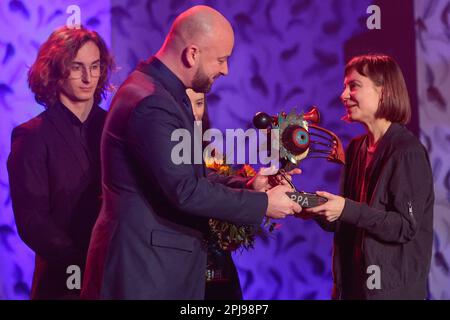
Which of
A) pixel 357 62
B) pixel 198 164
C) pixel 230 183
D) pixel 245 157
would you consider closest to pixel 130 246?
pixel 198 164

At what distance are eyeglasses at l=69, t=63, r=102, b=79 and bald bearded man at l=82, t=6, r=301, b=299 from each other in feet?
2.40

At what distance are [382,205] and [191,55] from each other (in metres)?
0.94

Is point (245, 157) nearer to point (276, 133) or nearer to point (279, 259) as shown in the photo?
point (279, 259)

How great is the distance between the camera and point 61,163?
8.89 ft

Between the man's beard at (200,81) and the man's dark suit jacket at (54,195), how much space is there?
756 millimetres

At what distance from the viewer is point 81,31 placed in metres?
2.91

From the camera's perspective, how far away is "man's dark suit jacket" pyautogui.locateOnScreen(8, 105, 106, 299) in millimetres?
2678

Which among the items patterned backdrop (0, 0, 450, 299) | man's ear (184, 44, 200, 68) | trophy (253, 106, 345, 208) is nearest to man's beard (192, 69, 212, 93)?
man's ear (184, 44, 200, 68)

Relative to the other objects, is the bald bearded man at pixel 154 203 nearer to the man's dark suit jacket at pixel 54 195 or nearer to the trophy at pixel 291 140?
the trophy at pixel 291 140

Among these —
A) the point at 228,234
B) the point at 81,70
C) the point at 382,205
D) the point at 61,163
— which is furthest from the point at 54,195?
the point at 382,205

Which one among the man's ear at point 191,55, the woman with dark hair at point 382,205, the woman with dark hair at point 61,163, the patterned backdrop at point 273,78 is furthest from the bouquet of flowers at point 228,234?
the patterned backdrop at point 273,78

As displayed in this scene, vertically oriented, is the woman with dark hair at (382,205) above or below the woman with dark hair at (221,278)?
above

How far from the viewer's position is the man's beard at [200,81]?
2.23 m
